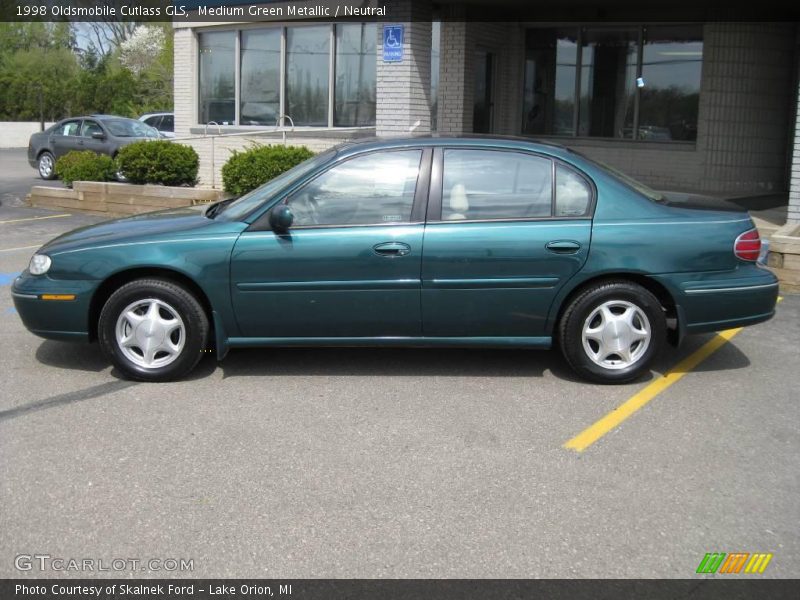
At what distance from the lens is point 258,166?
40.7ft

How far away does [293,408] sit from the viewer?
541 cm

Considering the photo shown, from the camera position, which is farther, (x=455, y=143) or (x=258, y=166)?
(x=258, y=166)

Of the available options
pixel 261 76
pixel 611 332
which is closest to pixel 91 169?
pixel 261 76

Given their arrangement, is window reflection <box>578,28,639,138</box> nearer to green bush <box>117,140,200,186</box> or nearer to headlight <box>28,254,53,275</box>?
green bush <box>117,140,200,186</box>

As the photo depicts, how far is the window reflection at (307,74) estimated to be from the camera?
1641 centimetres

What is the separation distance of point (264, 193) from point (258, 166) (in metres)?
6.37

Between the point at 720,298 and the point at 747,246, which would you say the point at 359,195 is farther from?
the point at 747,246

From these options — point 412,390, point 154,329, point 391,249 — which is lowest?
point 412,390

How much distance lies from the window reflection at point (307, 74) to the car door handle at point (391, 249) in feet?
36.8

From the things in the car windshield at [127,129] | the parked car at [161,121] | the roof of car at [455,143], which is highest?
the parked car at [161,121]

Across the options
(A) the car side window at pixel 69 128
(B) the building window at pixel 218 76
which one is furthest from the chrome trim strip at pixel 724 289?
(A) the car side window at pixel 69 128

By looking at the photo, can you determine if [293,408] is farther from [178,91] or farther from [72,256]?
[178,91]
